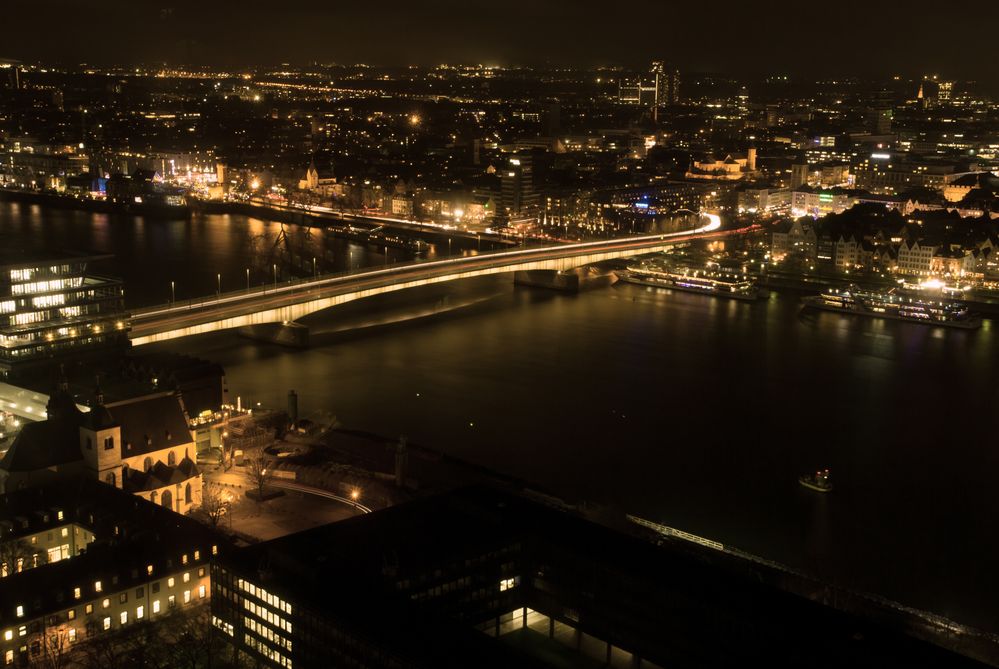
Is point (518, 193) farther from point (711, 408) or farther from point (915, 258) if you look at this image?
point (711, 408)

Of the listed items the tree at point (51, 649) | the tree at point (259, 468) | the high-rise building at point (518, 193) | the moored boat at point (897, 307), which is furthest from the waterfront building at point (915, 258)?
the tree at point (51, 649)

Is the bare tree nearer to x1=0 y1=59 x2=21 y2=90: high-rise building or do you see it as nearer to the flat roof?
the flat roof

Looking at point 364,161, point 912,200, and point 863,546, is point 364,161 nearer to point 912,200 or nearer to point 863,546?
point 912,200

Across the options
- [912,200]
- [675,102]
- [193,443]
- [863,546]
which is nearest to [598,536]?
[863,546]

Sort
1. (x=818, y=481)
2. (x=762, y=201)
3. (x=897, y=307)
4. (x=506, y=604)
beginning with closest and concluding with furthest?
(x=506, y=604)
(x=818, y=481)
(x=897, y=307)
(x=762, y=201)

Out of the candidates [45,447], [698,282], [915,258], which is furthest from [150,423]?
[915,258]
